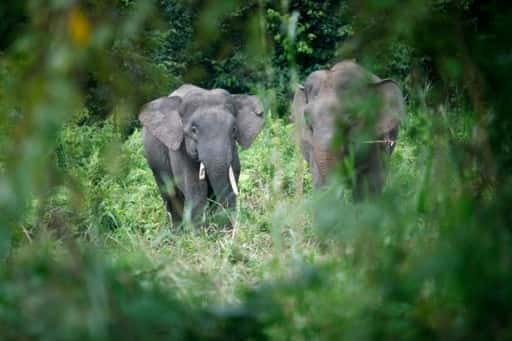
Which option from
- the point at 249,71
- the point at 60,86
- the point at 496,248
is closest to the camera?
the point at 60,86

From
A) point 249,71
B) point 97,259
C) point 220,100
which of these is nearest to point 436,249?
point 97,259

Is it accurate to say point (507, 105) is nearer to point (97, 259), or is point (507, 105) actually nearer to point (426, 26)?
point (426, 26)

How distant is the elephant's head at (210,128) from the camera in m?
8.81

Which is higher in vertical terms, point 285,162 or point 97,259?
point 97,259

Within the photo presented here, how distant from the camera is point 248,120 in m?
9.45

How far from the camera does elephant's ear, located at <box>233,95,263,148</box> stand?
9.37 m

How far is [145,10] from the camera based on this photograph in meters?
2.78

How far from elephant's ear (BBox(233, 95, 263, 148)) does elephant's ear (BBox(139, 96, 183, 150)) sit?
61cm

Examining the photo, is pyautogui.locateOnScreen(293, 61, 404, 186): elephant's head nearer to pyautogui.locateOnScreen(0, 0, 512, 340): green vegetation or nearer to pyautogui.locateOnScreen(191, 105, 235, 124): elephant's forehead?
pyautogui.locateOnScreen(191, 105, 235, 124): elephant's forehead

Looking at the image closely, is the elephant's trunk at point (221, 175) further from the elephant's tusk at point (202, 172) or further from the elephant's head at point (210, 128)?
the elephant's tusk at point (202, 172)

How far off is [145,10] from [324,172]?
5.16 meters

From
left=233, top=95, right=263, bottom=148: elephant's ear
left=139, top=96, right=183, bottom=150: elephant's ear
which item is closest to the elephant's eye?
left=139, top=96, right=183, bottom=150: elephant's ear

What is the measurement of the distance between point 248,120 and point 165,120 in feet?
2.84

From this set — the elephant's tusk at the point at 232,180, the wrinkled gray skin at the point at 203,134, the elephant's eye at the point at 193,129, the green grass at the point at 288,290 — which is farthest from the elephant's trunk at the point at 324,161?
the green grass at the point at 288,290
